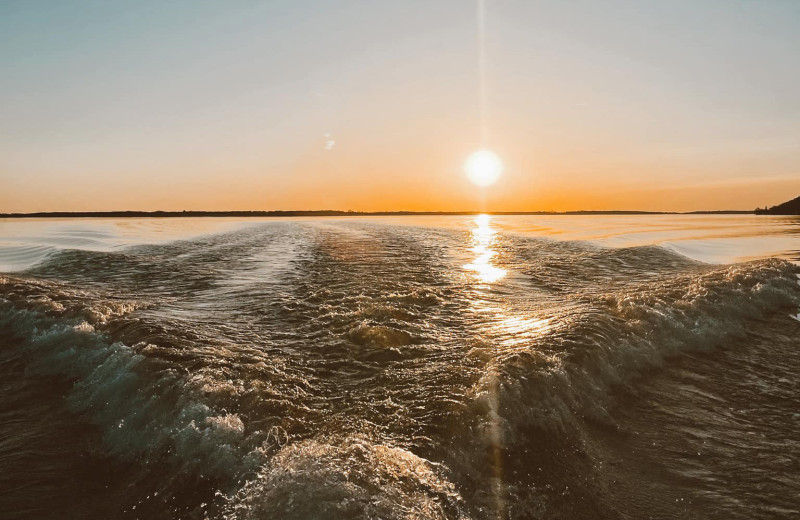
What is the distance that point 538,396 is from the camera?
568 centimetres

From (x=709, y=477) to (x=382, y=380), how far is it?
4147 mm

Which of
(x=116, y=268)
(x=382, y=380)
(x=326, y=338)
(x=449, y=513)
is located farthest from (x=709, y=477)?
(x=116, y=268)

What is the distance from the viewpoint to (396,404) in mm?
5453

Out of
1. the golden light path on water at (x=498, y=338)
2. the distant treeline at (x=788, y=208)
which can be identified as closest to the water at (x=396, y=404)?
the golden light path on water at (x=498, y=338)

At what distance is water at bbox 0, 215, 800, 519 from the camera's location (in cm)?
410

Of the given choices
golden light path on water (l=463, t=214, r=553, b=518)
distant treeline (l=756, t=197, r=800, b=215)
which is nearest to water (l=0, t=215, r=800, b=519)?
golden light path on water (l=463, t=214, r=553, b=518)

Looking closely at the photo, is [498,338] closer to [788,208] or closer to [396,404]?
[396,404]

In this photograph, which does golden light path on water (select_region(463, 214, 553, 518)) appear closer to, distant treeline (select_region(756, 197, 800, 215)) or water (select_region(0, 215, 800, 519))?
water (select_region(0, 215, 800, 519))

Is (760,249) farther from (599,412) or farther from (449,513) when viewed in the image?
(449,513)

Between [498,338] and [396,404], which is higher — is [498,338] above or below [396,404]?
above

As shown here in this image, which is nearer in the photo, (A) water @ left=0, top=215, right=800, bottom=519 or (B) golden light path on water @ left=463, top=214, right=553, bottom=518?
(A) water @ left=0, top=215, right=800, bottom=519

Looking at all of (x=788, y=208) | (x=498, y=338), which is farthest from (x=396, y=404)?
(x=788, y=208)

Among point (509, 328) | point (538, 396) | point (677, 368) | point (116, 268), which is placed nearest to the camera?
point (538, 396)

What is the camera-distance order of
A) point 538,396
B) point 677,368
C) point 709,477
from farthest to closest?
point 677,368 → point 538,396 → point 709,477
